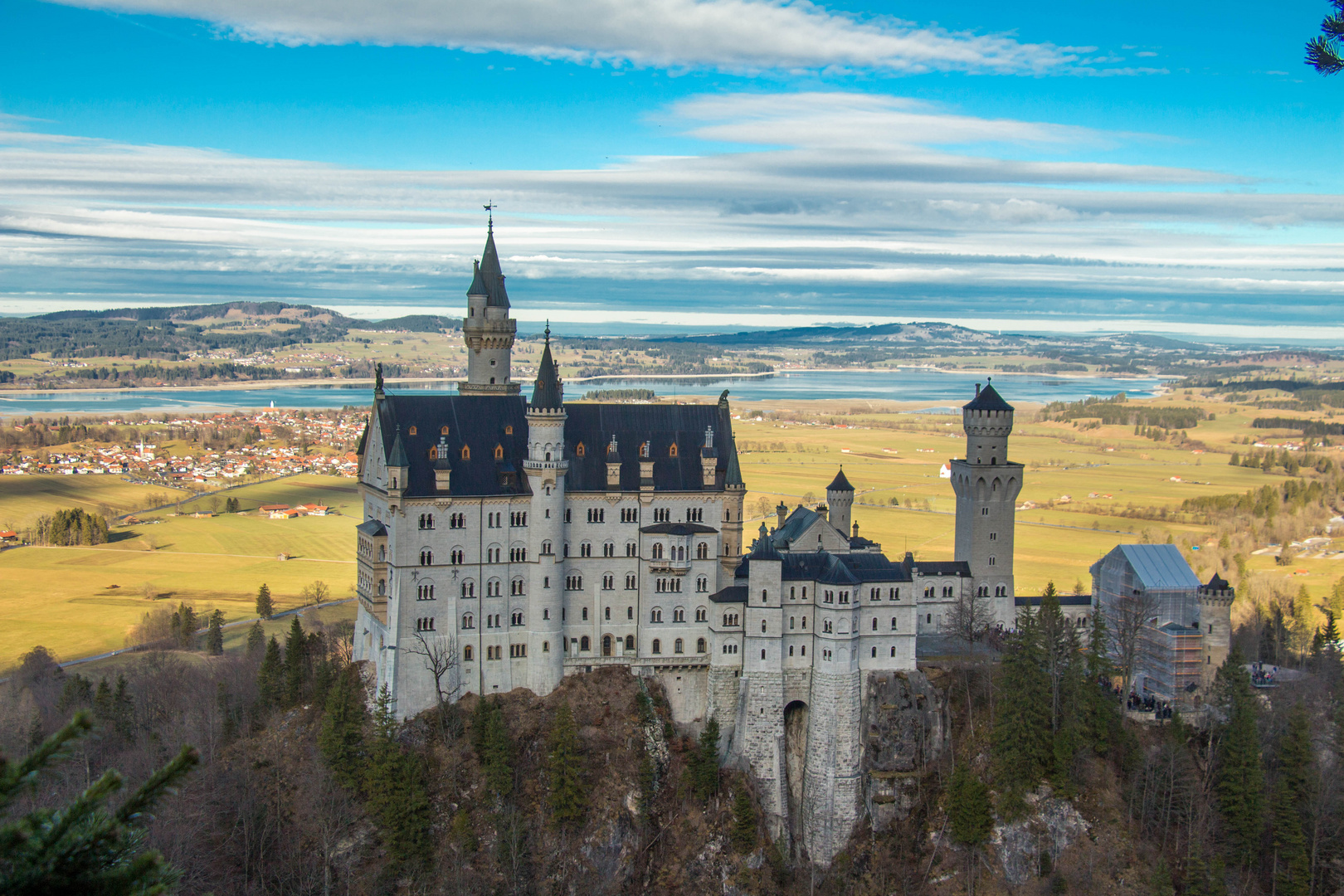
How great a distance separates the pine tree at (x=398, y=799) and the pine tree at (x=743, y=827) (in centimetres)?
1802

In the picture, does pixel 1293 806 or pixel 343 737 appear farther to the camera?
pixel 343 737

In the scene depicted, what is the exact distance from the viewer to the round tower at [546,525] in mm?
65375

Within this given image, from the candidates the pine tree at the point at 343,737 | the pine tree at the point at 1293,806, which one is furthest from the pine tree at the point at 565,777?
the pine tree at the point at 1293,806

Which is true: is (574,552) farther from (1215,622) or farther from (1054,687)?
(1215,622)

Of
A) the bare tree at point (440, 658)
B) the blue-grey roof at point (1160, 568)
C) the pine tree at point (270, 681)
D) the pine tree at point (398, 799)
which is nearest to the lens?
the pine tree at point (398, 799)

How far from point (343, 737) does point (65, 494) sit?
13719cm

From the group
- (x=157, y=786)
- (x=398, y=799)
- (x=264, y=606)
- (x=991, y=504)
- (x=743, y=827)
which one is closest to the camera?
(x=157, y=786)

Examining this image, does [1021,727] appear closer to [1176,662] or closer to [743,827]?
[1176,662]

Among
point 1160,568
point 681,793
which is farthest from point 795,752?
point 1160,568

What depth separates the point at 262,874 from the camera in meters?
58.8

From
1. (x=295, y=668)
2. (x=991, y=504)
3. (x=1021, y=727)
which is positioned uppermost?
(x=991, y=504)

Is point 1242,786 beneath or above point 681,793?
above

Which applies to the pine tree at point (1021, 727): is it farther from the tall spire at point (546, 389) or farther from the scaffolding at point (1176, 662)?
the tall spire at point (546, 389)

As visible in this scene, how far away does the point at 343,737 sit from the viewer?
6281 centimetres
